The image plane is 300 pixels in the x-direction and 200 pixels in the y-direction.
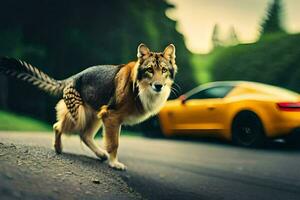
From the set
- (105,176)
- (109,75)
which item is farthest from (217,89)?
(105,176)

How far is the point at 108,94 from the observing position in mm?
6852

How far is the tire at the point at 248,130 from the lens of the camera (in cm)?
997

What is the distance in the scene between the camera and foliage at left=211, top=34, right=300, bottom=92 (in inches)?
404

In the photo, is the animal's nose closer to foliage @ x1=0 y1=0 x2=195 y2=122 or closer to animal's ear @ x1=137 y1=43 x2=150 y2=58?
animal's ear @ x1=137 y1=43 x2=150 y2=58

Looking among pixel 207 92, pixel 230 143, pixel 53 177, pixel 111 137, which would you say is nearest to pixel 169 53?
pixel 111 137

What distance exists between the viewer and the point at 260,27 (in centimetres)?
1027

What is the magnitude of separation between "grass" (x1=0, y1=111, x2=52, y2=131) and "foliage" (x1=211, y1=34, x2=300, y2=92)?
11.3 ft

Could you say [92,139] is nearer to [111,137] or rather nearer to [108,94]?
[111,137]

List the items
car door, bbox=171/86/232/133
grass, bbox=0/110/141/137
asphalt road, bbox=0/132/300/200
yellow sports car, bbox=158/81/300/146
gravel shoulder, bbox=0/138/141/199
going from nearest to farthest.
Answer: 1. gravel shoulder, bbox=0/138/141/199
2. asphalt road, bbox=0/132/300/200
3. grass, bbox=0/110/141/137
4. yellow sports car, bbox=158/81/300/146
5. car door, bbox=171/86/232/133

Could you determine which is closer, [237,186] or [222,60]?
[237,186]

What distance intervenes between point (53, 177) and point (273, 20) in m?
5.76

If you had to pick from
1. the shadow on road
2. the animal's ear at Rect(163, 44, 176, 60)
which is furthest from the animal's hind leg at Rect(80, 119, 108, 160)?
the shadow on road

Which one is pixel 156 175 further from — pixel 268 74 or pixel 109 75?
pixel 268 74

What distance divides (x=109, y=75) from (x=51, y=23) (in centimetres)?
273
